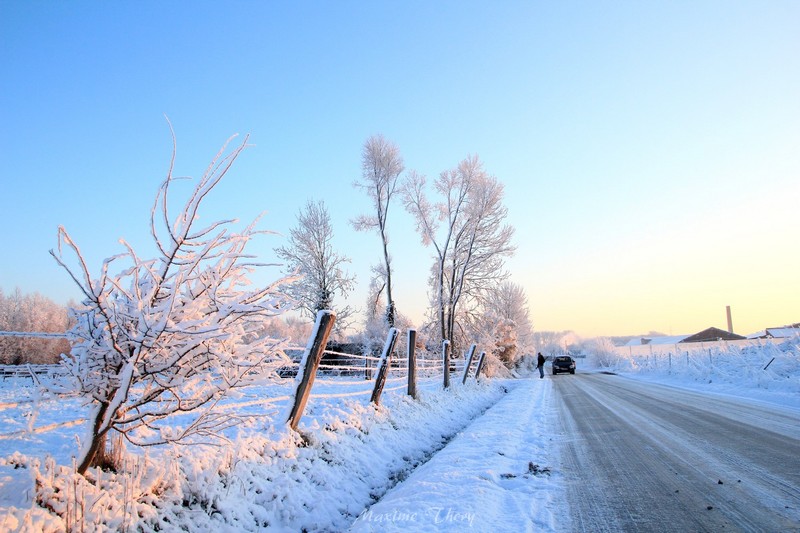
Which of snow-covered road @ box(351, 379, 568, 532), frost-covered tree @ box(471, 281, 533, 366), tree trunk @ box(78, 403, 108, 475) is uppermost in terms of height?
frost-covered tree @ box(471, 281, 533, 366)

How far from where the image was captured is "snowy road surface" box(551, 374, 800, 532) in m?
3.29

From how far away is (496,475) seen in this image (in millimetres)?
4613

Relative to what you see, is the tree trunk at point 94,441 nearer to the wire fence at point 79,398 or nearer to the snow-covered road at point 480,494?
the wire fence at point 79,398

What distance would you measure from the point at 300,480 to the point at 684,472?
12.4ft

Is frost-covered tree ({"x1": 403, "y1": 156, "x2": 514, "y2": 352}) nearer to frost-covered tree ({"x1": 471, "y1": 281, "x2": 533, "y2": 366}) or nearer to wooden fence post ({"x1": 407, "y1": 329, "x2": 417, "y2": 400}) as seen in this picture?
frost-covered tree ({"x1": 471, "y1": 281, "x2": 533, "y2": 366})

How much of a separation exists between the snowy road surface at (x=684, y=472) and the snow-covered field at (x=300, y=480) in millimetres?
368

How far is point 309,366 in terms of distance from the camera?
196 inches

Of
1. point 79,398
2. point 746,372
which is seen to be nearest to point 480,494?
point 79,398

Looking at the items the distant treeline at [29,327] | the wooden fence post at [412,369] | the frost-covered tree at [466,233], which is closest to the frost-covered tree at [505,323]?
the frost-covered tree at [466,233]

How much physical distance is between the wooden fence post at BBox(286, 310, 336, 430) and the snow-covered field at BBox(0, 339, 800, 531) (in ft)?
0.73

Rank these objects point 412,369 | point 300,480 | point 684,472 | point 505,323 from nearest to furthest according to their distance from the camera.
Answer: point 300,480
point 684,472
point 412,369
point 505,323

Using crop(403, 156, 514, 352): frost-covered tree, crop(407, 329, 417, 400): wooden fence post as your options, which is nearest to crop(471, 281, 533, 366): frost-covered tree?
crop(403, 156, 514, 352): frost-covered tree

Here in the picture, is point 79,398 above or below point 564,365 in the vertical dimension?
above

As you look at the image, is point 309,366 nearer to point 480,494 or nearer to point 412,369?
point 480,494
